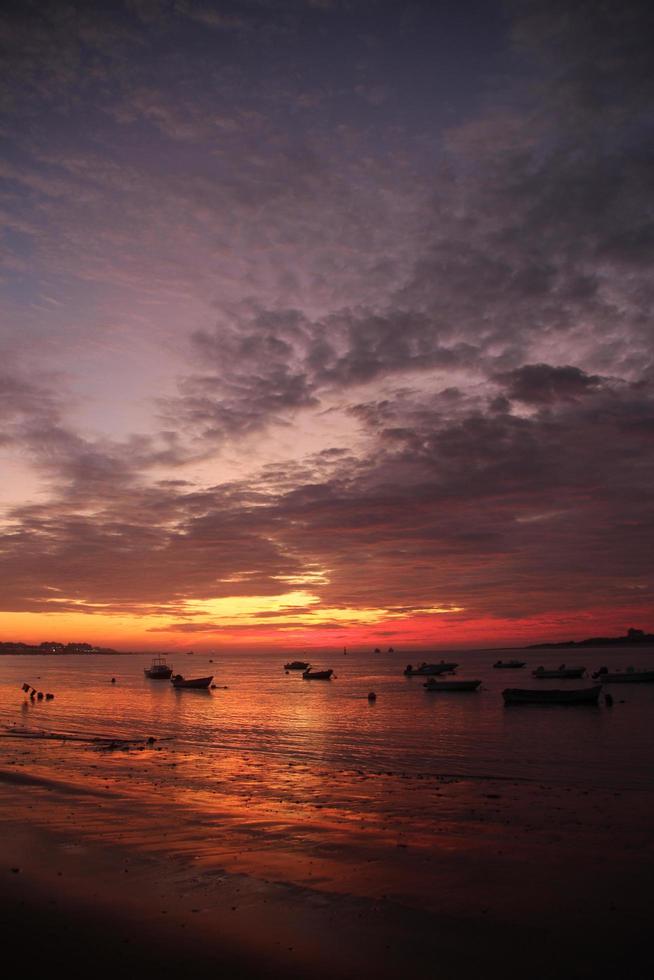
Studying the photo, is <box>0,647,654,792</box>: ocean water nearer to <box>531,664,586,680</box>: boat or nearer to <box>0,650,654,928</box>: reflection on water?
<box>0,650,654,928</box>: reflection on water

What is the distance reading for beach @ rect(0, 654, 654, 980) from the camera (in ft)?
35.6

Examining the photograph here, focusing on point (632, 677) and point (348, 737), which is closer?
point (348, 737)

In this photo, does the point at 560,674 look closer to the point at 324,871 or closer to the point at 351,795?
the point at 351,795

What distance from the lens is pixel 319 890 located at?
542 inches

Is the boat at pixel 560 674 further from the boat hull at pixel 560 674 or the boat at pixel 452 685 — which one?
the boat at pixel 452 685

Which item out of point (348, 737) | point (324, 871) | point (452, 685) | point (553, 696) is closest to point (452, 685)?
point (452, 685)

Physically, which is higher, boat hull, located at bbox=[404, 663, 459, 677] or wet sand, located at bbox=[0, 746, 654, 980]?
wet sand, located at bbox=[0, 746, 654, 980]

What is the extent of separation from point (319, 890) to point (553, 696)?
64303 mm

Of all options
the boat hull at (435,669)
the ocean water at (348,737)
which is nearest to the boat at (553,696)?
the ocean water at (348,737)

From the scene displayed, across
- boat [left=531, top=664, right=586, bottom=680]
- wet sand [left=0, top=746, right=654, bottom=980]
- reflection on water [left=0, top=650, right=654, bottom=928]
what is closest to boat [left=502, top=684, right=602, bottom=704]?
reflection on water [left=0, top=650, right=654, bottom=928]

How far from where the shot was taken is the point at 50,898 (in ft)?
41.2

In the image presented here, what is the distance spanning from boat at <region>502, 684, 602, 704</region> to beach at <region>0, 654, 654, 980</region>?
4263 centimetres

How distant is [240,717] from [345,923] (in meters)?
50.6

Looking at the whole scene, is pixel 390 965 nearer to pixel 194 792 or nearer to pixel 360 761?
pixel 194 792
